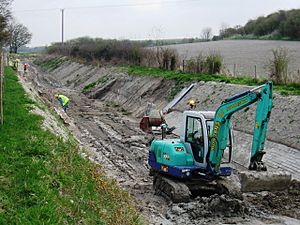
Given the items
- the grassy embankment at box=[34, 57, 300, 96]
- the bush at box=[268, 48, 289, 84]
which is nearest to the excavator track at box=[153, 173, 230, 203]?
the grassy embankment at box=[34, 57, 300, 96]

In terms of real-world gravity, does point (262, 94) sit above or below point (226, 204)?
above

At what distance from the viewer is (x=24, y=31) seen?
117125 mm

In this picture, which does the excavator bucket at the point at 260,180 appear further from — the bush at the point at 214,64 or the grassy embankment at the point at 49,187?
the bush at the point at 214,64

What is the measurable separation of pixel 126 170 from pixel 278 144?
5515mm

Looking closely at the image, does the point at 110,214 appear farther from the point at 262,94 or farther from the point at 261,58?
the point at 261,58

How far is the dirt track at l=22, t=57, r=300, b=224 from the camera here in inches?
444

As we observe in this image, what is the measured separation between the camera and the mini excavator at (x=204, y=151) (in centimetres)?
1102

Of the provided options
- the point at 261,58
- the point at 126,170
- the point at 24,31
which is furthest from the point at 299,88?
the point at 24,31

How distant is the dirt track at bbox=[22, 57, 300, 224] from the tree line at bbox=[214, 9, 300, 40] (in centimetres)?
2696

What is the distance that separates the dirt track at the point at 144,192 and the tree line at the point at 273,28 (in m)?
27.0

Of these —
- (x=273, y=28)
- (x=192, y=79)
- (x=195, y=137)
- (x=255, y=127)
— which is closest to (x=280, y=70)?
(x=192, y=79)

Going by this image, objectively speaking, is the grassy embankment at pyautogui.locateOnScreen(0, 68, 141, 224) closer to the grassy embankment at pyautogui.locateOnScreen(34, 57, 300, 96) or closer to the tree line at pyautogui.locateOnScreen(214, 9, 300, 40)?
the grassy embankment at pyautogui.locateOnScreen(34, 57, 300, 96)

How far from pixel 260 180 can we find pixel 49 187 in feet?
16.7

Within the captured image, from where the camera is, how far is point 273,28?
62.0m
